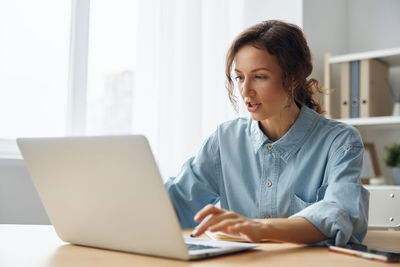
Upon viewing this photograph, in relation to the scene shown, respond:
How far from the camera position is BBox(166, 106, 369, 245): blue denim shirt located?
1.15 metres

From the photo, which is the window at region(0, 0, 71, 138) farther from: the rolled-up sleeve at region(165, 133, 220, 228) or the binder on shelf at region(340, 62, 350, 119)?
the binder on shelf at region(340, 62, 350, 119)

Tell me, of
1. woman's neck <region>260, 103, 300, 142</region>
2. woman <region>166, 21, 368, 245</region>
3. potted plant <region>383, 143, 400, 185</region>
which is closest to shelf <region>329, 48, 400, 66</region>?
potted plant <region>383, 143, 400, 185</region>

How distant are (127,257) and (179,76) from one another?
143cm

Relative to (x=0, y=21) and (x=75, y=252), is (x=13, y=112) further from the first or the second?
A: (x=75, y=252)

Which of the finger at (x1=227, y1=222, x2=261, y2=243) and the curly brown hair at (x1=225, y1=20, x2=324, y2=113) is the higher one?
the curly brown hair at (x1=225, y1=20, x2=324, y2=113)

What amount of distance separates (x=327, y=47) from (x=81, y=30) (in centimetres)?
140

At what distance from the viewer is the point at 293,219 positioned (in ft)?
3.24

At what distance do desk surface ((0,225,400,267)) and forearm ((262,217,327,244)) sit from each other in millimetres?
18

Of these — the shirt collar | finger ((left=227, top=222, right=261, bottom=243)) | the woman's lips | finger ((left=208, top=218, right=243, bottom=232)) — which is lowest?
finger ((left=227, top=222, right=261, bottom=243))

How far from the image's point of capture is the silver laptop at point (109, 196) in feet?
2.50

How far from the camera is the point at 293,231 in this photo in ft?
3.11

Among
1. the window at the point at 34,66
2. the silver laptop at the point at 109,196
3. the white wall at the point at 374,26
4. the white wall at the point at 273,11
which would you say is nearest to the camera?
the silver laptop at the point at 109,196

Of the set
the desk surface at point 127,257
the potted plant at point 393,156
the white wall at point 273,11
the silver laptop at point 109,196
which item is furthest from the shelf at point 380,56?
the silver laptop at point 109,196

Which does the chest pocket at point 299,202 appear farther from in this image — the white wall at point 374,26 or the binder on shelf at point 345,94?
the white wall at point 374,26
